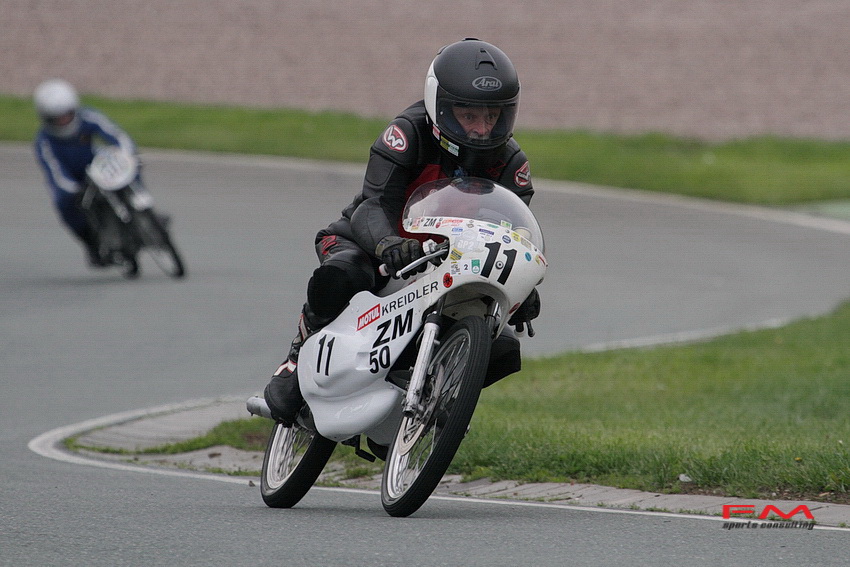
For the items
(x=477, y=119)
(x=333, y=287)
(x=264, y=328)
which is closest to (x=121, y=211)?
(x=264, y=328)

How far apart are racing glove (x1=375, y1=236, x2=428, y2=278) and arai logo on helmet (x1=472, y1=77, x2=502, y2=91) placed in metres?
0.69

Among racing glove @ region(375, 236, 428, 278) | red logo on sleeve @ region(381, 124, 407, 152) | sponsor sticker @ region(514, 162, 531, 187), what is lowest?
racing glove @ region(375, 236, 428, 278)

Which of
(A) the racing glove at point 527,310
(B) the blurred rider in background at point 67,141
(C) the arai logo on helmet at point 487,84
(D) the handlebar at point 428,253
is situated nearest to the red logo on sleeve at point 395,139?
(C) the arai logo on helmet at point 487,84

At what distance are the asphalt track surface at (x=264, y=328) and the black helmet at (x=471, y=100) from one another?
1551 mm

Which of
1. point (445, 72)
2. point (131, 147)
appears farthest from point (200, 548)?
point (131, 147)

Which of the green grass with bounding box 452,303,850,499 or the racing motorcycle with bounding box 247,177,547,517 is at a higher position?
the racing motorcycle with bounding box 247,177,547,517

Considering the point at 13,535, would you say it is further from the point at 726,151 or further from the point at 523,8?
the point at 523,8

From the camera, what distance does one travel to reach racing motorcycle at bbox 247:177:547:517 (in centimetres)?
620

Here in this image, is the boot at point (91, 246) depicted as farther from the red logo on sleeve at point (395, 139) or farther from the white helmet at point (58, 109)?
the red logo on sleeve at point (395, 139)

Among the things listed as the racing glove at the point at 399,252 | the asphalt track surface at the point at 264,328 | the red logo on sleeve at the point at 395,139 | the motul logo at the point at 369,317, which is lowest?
the asphalt track surface at the point at 264,328

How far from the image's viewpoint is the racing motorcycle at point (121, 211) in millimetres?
17234

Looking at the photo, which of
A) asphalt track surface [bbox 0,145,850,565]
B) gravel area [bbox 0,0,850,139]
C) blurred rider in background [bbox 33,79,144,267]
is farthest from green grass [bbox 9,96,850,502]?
gravel area [bbox 0,0,850,139]

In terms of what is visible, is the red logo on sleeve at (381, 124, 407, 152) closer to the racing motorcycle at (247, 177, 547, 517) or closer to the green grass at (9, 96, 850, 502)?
the racing motorcycle at (247, 177, 547, 517)
